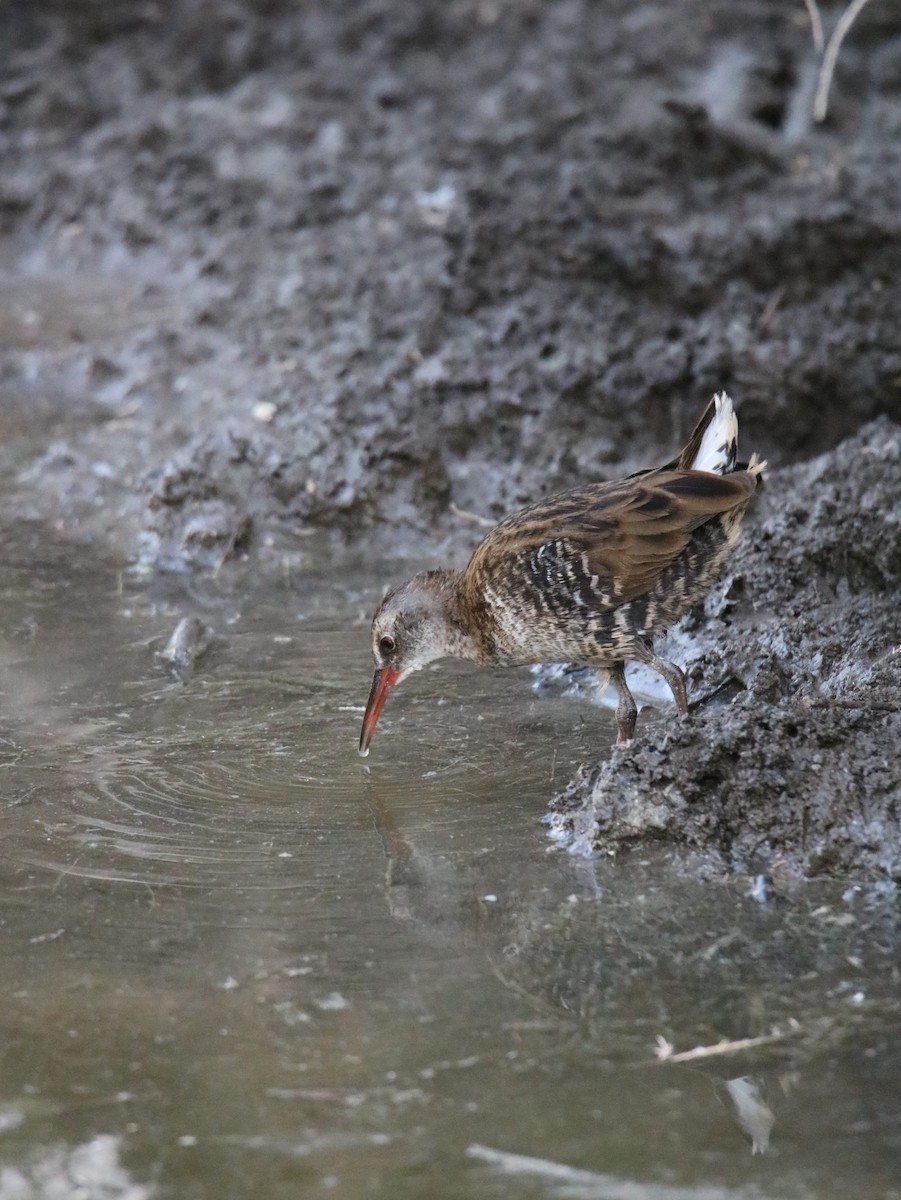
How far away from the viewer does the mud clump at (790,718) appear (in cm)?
411

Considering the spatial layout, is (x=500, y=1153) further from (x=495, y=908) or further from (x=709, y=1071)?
(x=495, y=908)

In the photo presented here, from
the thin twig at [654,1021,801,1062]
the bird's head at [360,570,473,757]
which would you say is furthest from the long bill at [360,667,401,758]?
the thin twig at [654,1021,801,1062]

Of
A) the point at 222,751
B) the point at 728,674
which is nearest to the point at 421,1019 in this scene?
the point at 222,751

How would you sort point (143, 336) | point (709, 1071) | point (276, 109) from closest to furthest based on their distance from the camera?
1. point (709, 1071)
2. point (143, 336)
3. point (276, 109)

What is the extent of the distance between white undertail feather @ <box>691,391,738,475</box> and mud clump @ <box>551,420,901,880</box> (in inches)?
22.5

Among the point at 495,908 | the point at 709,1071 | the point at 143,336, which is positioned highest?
the point at 709,1071

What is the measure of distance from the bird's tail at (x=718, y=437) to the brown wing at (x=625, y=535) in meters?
0.15

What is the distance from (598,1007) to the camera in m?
3.46

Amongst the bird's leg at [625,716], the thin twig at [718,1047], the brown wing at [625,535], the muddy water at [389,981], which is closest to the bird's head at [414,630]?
the muddy water at [389,981]

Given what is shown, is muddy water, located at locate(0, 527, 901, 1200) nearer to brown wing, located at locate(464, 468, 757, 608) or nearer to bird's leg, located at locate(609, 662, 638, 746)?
bird's leg, located at locate(609, 662, 638, 746)

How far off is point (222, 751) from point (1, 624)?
1.63 m

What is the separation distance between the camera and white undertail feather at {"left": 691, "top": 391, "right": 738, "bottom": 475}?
5059mm

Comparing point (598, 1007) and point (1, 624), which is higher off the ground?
point (598, 1007)

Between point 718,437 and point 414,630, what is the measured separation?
1.16 metres
